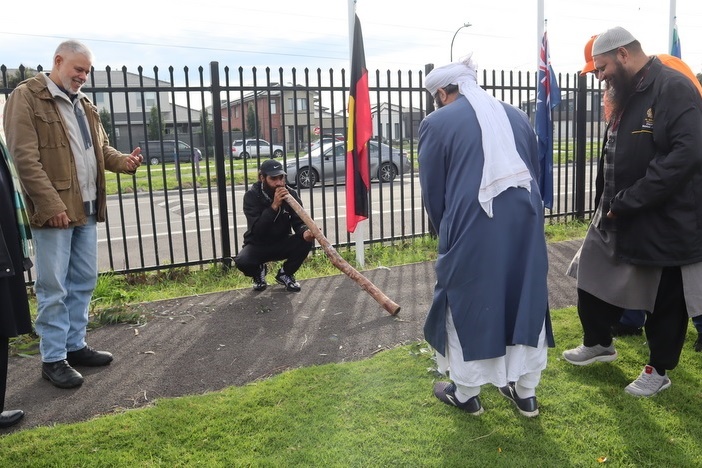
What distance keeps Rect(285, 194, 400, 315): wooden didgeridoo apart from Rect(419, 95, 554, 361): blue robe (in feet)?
6.61

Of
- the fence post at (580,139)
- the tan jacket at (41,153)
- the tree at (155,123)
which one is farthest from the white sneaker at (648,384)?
the fence post at (580,139)

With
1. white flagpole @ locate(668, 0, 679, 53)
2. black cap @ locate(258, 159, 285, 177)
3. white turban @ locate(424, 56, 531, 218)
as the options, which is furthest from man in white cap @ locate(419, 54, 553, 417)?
white flagpole @ locate(668, 0, 679, 53)

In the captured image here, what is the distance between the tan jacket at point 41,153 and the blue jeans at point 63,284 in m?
0.15

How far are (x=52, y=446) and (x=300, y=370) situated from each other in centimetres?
152

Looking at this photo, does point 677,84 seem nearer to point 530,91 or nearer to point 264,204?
point 264,204

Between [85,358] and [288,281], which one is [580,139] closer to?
[288,281]

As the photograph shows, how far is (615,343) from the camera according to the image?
13.8 feet

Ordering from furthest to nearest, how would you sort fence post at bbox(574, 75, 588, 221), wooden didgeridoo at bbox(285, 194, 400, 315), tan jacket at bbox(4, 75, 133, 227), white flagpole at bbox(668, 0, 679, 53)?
1. white flagpole at bbox(668, 0, 679, 53)
2. fence post at bbox(574, 75, 588, 221)
3. wooden didgeridoo at bbox(285, 194, 400, 315)
4. tan jacket at bbox(4, 75, 133, 227)

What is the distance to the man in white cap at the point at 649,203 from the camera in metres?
3.11

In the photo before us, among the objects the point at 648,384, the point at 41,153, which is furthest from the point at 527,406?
the point at 41,153

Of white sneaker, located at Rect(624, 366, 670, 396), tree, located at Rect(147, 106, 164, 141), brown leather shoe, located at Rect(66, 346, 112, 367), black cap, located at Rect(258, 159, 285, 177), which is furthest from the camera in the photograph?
tree, located at Rect(147, 106, 164, 141)

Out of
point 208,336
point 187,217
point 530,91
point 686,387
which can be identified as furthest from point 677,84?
point 187,217

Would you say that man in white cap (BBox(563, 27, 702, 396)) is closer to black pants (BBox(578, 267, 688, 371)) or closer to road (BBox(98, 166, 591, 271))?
black pants (BBox(578, 267, 688, 371))

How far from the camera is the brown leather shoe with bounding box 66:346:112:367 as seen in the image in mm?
4094
